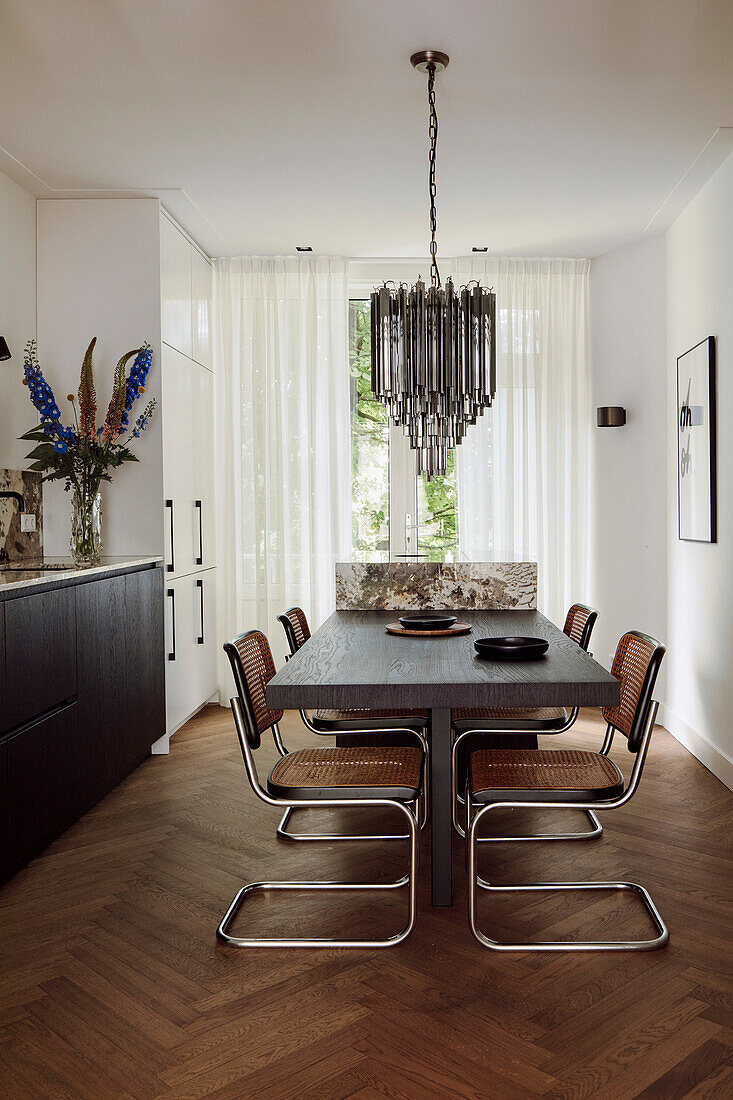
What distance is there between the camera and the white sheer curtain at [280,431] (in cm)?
558

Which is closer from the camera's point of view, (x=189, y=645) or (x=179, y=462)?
(x=179, y=462)

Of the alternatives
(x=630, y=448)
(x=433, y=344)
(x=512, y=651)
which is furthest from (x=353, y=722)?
(x=630, y=448)

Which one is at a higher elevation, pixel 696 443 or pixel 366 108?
pixel 366 108

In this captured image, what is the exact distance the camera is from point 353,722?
3033mm

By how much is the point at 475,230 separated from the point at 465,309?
2226 millimetres

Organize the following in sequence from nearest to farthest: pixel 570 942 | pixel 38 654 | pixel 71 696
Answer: pixel 570 942, pixel 38 654, pixel 71 696

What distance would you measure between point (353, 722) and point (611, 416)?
3.01 metres

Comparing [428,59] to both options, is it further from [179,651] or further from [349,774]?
[179,651]

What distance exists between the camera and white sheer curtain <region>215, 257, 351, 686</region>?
5582 mm

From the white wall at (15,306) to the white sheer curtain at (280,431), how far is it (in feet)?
4.80

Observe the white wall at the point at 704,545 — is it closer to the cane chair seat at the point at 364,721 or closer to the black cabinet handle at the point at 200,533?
the cane chair seat at the point at 364,721

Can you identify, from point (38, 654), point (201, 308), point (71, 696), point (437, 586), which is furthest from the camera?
point (201, 308)

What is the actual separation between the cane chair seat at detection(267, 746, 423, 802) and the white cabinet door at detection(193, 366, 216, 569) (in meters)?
2.55

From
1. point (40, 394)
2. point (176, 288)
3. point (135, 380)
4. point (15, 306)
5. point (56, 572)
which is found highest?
point (176, 288)
